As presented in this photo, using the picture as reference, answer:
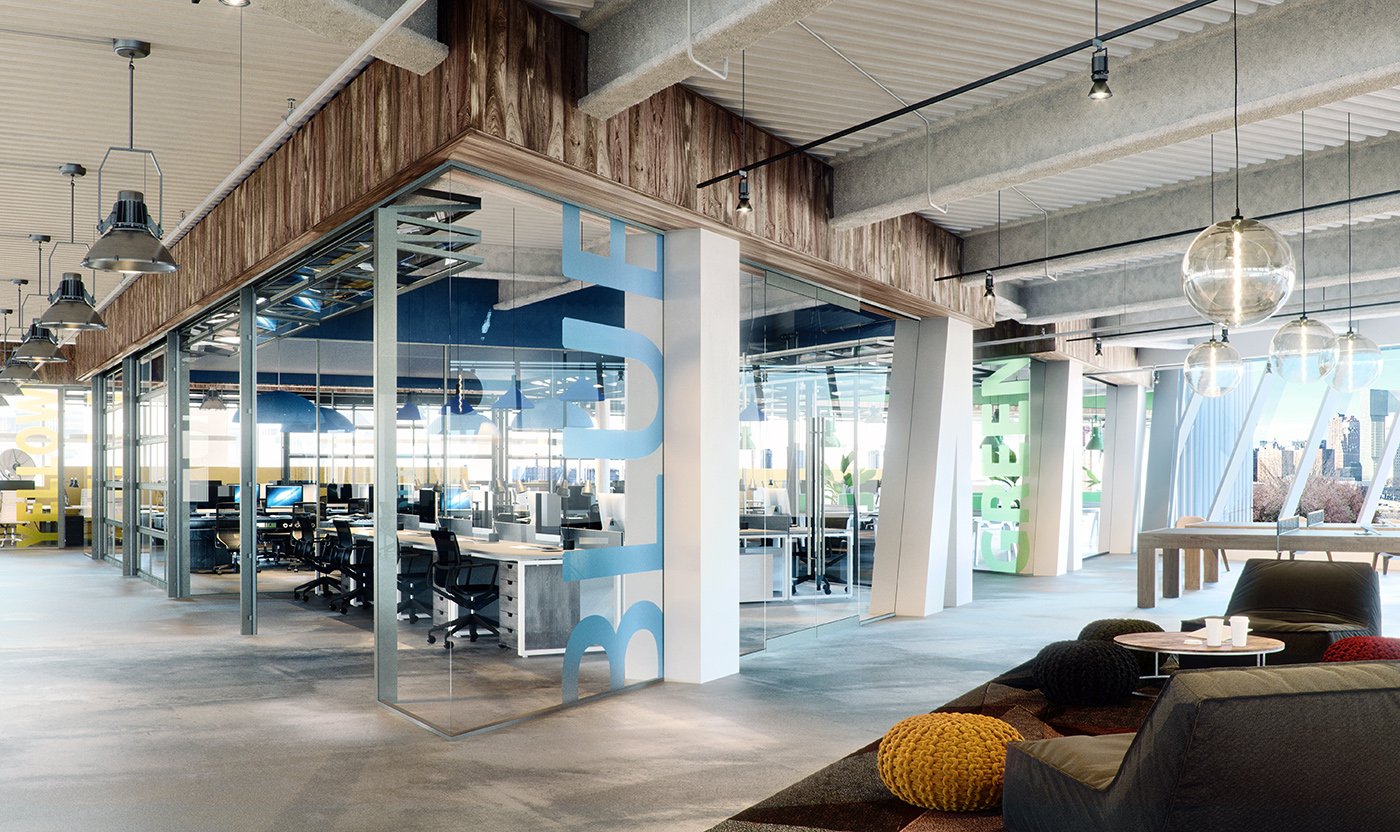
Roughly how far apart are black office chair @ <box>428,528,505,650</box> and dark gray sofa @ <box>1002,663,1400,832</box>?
14.3ft

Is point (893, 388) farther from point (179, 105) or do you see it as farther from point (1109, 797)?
point (1109, 797)

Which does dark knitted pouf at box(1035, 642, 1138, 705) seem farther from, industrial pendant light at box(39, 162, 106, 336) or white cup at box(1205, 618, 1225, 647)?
industrial pendant light at box(39, 162, 106, 336)

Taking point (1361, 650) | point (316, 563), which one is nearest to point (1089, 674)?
point (1361, 650)

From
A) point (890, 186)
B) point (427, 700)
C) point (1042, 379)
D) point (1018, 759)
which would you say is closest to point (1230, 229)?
point (1018, 759)

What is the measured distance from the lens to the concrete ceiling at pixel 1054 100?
550cm

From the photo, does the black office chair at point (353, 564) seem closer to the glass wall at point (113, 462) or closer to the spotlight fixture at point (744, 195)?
the spotlight fixture at point (744, 195)

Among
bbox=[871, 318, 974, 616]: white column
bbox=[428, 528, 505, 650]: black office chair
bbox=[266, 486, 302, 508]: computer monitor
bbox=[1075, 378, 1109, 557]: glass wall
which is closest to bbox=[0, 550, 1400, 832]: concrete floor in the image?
bbox=[428, 528, 505, 650]: black office chair

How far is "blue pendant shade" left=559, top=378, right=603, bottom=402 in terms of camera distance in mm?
6602

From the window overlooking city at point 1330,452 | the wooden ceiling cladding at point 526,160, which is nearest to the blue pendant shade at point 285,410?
the wooden ceiling cladding at point 526,160

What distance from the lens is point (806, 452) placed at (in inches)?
364

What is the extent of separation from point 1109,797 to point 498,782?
285 centimetres

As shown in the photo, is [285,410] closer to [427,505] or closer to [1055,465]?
[427,505]

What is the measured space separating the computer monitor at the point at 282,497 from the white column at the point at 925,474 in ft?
28.1

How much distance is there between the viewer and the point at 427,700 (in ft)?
21.4
